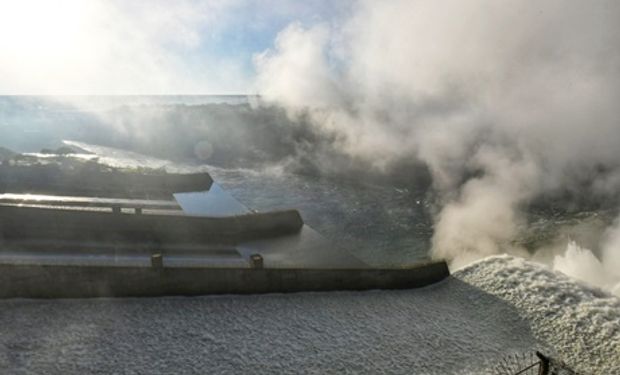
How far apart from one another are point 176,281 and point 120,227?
816 cm

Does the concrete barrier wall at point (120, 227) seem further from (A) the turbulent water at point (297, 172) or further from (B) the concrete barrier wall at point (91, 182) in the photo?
(B) the concrete barrier wall at point (91, 182)

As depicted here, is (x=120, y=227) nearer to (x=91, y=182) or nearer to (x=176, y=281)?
(x=176, y=281)

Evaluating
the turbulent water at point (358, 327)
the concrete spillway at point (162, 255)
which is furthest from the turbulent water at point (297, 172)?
the concrete spillway at point (162, 255)

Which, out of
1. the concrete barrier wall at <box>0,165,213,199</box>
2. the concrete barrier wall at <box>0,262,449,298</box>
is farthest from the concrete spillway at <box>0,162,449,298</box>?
the concrete barrier wall at <box>0,165,213,199</box>

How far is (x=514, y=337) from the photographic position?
14586 mm

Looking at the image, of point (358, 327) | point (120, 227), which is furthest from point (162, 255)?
point (358, 327)

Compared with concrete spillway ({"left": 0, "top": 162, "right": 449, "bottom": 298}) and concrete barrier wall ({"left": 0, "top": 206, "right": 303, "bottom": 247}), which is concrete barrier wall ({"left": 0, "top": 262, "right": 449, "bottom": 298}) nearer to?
concrete spillway ({"left": 0, "top": 162, "right": 449, "bottom": 298})

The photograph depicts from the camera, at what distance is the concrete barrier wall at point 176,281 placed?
544 inches

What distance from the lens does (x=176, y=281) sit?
14961mm

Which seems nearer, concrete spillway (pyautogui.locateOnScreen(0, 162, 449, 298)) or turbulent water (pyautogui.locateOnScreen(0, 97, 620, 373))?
turbulent water (pyautogui.locateOnScreen(0, 97, 620, 373))

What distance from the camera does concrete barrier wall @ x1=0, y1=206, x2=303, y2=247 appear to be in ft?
66.0

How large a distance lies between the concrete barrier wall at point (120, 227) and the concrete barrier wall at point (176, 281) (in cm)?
637

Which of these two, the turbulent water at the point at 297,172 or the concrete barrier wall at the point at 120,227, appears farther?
the turbulent water at the point at 297,172

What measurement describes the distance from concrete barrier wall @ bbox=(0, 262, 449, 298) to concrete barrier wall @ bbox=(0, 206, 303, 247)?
251 inches
